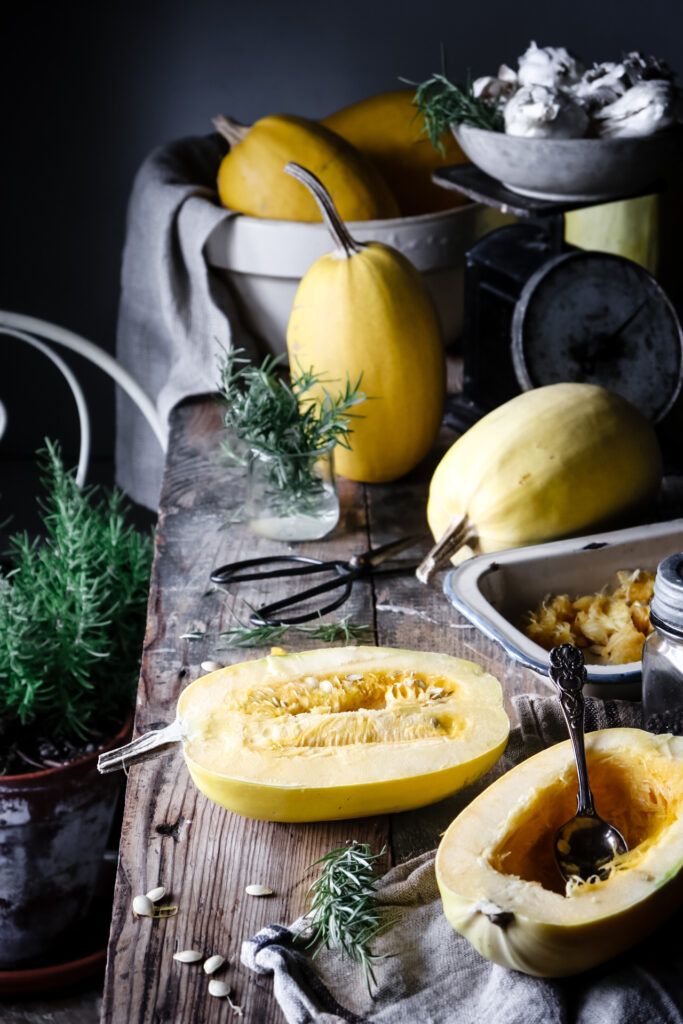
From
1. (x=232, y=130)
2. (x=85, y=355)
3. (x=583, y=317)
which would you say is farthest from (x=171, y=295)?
(x=583, y=317)

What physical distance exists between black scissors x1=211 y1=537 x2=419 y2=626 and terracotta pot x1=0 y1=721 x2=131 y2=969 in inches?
11.3

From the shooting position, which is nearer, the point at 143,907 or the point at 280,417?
the point at 143,907

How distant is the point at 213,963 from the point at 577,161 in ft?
2.73

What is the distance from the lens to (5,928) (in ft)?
3.81

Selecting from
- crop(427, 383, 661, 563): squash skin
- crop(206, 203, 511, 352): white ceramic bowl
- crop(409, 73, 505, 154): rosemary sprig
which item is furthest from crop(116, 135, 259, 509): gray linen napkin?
crop(427, 383, 661, 563): squash skin

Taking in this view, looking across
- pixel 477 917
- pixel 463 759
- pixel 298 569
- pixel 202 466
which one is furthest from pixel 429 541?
pixel 477 917

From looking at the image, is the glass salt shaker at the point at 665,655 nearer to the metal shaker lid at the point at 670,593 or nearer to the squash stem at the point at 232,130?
the metal shaker lid at the point at 670,593

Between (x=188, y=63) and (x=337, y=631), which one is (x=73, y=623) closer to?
(x=337, y=631)

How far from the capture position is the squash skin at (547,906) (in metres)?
0.53

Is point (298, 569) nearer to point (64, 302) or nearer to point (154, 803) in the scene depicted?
point (154, 803)

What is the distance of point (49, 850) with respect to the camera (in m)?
1.14

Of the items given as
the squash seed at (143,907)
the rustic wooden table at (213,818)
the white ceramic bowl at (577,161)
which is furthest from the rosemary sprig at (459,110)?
the squash seed at (143,907)

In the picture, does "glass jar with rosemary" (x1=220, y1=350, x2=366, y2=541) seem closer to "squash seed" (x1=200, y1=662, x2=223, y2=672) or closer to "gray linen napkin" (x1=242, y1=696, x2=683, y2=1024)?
"squash seed" (x1=200, y1=662, x2=223, y2=672)

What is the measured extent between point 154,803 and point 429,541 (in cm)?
45
